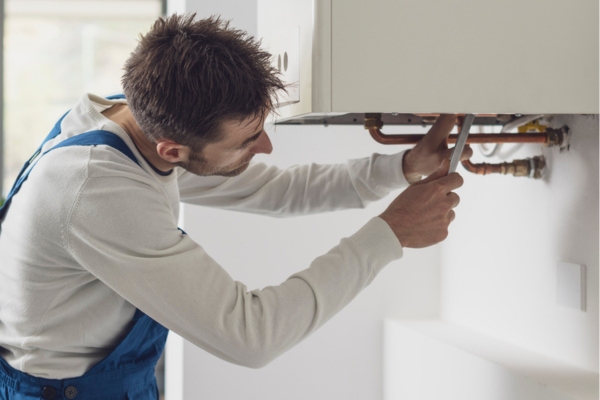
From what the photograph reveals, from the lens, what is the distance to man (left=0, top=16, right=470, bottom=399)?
0.91 m

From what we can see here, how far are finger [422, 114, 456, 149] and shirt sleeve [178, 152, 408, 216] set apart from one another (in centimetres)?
12

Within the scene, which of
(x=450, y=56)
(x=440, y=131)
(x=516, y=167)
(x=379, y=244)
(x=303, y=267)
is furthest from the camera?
(x=303, y=267)

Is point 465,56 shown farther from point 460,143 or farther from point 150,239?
point 150,239

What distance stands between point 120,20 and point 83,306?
7.81 ft

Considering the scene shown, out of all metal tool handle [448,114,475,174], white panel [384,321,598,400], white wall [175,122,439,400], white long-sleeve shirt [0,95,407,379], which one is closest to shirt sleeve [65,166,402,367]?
white long-sleeve shirt [0,95,407,379]

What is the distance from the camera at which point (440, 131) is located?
1.13 m

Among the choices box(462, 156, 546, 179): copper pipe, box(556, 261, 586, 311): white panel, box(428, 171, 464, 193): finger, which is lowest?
box(556, 261, 586, 311): white panel

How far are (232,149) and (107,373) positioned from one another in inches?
15.5

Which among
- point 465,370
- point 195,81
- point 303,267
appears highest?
point 195,81

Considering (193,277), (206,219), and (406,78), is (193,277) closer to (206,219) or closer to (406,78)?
(406,78)

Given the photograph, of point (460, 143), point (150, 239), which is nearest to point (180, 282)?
point (150, 239)

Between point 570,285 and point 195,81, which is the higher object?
point 195,81

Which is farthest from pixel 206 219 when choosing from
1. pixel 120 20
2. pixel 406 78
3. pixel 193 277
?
pixel 120 20

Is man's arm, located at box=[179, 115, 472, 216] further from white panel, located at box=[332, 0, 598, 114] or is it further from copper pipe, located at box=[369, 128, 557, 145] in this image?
white panel, located at box=[332, 0, 598, 114]
